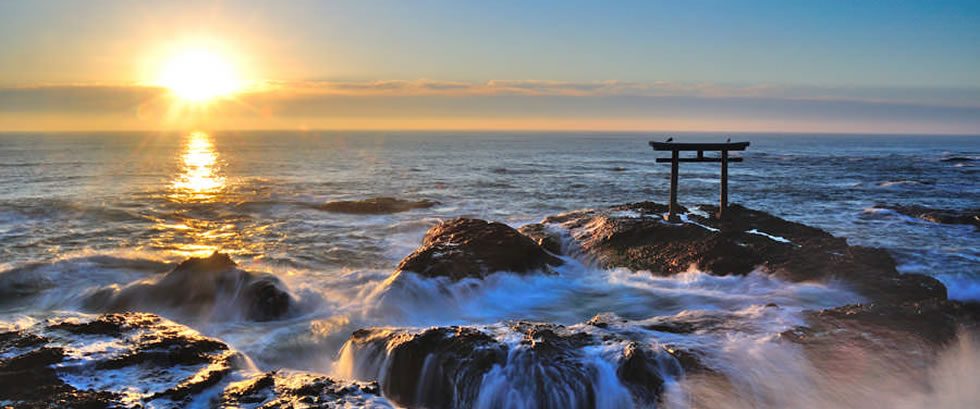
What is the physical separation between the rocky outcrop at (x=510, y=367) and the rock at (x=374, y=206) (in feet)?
52.6

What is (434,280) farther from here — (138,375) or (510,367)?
(138,375)

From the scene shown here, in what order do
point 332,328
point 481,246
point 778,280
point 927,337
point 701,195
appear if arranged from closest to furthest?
point 927,337 → point 332,328 → point 778,280 → point 481,246 → point 701,195

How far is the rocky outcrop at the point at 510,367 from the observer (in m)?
6.65

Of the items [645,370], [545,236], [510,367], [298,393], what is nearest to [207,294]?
[298,393]

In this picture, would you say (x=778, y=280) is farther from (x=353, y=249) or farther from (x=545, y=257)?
(x=353, y=249)

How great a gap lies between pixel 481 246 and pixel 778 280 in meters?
6.35

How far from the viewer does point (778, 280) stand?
11281 millimetres

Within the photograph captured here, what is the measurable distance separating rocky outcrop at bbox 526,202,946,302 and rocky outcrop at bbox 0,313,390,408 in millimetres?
8590

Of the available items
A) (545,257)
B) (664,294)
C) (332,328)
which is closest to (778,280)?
(664,294)

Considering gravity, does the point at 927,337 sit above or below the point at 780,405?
above

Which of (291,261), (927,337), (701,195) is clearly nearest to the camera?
(927,337)

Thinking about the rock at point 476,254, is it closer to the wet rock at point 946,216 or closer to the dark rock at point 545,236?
the dark rock at point 545,236

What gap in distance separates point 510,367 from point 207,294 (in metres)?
7.03

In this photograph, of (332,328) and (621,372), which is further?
(332,328)
